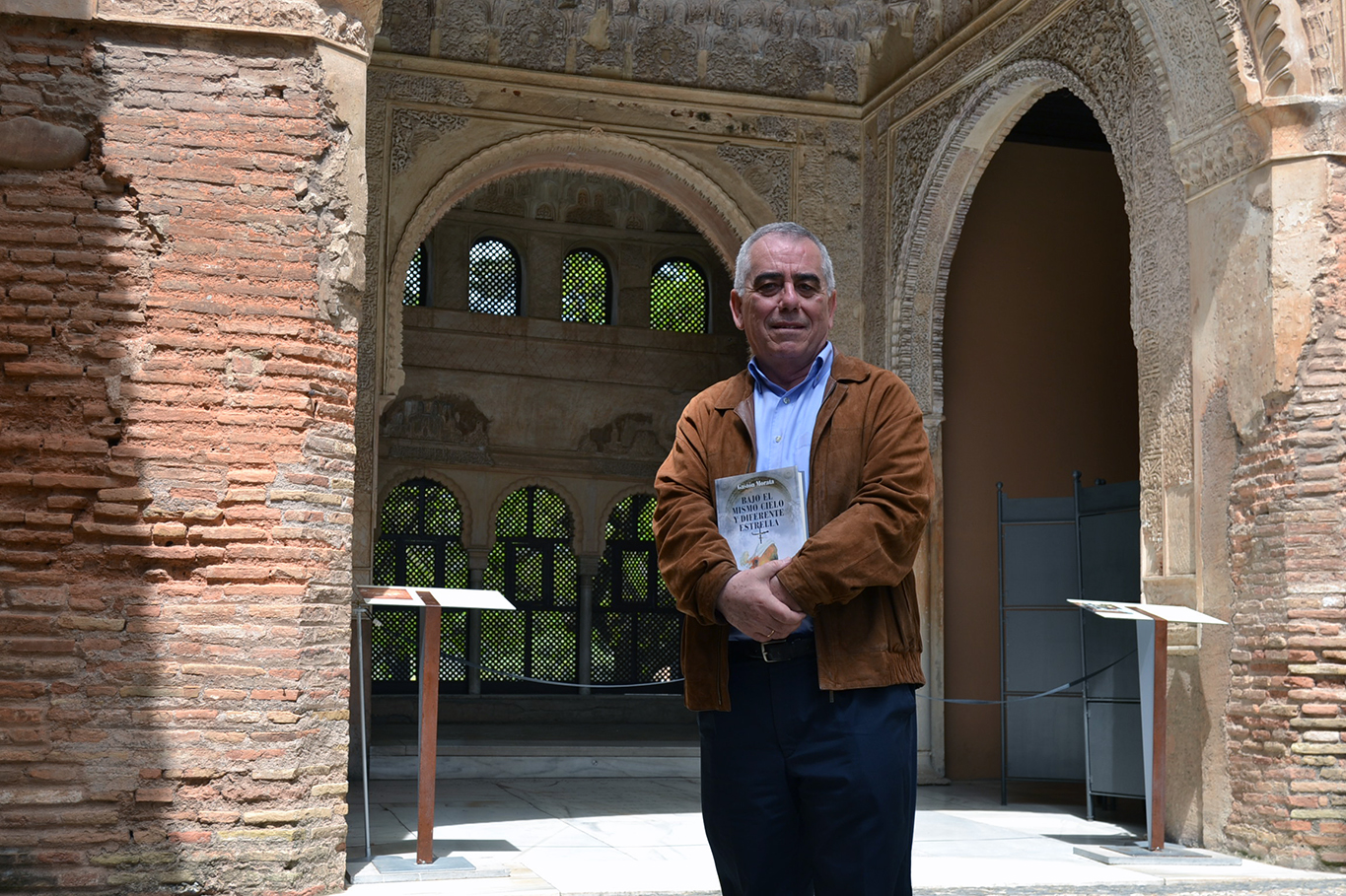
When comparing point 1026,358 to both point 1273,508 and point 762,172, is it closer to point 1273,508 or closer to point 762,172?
point 762,172

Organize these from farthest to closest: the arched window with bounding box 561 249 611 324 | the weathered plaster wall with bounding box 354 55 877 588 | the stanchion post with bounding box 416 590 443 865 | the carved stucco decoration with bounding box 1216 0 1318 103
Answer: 1. the arched window with bounding box 561 249 611 324
2. the weathered plaster wall with bounding box 354 55 877 588
3. the carved stucco decoration with bounding box 1216 0 1318 103
4. the stanchion post with bounding box 416 590 443 865

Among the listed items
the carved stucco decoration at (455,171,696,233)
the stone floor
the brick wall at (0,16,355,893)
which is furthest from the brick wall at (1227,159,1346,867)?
the carved stucco decoration at (455,171,696,233)

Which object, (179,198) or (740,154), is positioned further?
(740,154)

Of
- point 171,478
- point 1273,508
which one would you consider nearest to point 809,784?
point 171,478

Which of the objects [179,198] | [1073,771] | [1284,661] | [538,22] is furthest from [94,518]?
[1073,771]

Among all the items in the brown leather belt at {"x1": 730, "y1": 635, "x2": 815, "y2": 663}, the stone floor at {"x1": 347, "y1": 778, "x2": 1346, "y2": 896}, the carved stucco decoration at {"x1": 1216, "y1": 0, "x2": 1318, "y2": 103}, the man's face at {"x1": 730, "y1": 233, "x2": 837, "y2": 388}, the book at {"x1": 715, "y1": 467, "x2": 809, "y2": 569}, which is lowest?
the stone floor at {"x1": 347, "y1": 778, "x2": 1346, "y2": 896}

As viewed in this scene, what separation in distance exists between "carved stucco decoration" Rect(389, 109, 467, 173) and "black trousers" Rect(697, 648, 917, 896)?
7346 mm

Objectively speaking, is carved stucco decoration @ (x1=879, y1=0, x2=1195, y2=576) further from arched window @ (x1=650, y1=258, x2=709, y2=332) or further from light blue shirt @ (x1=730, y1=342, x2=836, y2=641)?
arched window @ (x1=650, y1=258, x2=709, y2=332)

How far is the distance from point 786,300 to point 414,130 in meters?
7.22

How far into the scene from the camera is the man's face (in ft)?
7.15

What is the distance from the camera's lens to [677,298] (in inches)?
558

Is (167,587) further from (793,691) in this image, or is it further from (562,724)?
(562,724)

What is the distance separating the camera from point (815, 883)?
2.10 meters

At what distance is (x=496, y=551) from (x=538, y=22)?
5.95 meters
